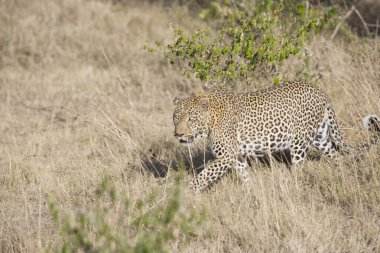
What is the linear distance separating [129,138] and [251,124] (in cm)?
231

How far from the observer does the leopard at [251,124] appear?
7922 millimetres

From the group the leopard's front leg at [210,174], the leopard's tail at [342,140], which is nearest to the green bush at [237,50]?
the leopard's tail at [342,140]

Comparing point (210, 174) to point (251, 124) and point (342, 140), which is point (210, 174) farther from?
point (342, 140)

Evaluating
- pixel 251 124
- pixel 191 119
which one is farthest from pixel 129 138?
pixel 251 124

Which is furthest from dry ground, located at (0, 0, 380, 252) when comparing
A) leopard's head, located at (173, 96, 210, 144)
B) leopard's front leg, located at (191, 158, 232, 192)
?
leopard's head, located at (173, 96, 210, 144)

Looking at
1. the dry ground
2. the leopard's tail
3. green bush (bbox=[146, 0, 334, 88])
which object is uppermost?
green bush (bbox=[146, 0, 334, 88])

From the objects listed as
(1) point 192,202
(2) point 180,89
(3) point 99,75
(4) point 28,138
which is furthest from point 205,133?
(3) point 99,75

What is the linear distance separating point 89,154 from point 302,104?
147 inches

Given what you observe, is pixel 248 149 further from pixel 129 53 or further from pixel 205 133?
pixel 129 53

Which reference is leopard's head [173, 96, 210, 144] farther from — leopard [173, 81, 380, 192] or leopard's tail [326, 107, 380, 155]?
leopard's tail [326, 107, 380, 155]

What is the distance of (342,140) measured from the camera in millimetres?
8984

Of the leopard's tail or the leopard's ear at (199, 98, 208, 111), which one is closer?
the leopard's ear at (199, 98, 208, 111)

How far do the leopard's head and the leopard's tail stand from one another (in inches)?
78.0

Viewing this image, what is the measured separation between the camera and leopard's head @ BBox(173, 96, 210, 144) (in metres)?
7.79
